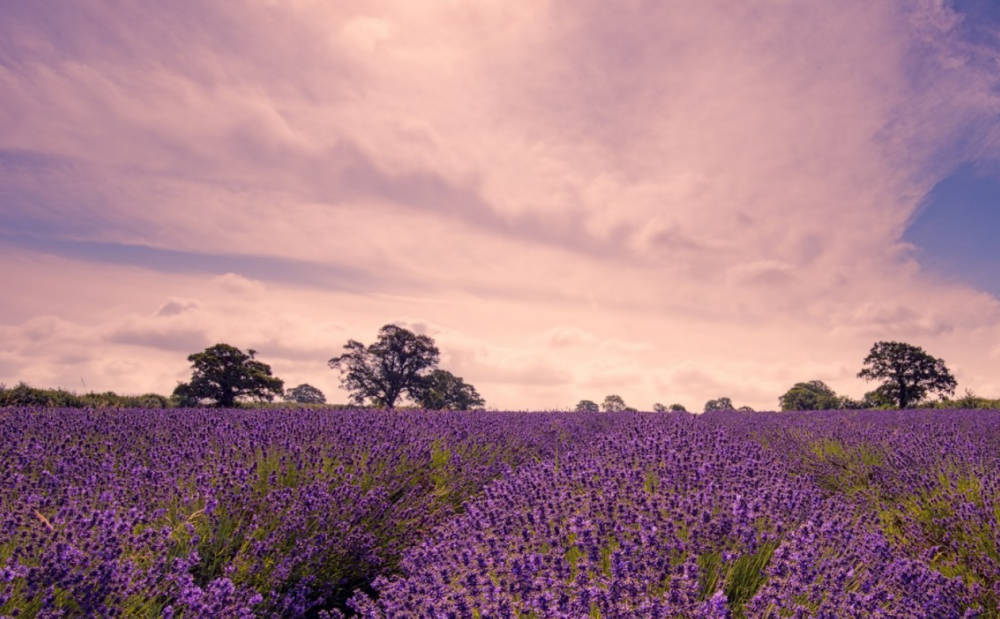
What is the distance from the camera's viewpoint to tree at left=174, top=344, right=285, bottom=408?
24156 mm

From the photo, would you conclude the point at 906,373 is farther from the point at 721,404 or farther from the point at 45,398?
the point at 45,398

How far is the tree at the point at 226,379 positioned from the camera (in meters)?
24.2

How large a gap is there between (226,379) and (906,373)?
31486 mm

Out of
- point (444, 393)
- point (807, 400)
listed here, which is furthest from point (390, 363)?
point (807, 400)

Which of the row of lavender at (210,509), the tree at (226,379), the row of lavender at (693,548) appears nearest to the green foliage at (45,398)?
the row of lavender at (210,509)

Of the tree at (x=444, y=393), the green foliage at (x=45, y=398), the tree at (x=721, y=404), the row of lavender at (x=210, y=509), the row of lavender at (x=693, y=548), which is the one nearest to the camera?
the row of lavender at (x=693, y=548)

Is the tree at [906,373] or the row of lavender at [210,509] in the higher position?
the tree at [906,373]

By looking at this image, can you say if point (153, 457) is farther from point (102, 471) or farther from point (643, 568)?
point (643, 568)

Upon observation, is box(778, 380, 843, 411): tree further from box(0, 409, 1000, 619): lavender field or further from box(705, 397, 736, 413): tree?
box(0, 409, 1000, 619): lavender field

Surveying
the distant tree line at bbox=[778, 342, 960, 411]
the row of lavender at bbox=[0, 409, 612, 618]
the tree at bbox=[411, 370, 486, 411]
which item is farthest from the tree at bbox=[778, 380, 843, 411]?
the row of lavender at bbox=[0, 409, 612, 618]

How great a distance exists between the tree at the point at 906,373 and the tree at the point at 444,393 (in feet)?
68.2

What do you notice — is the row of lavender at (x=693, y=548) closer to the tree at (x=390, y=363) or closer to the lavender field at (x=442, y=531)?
the lavender field at (x=442, y=531)

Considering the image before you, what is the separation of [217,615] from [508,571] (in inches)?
41.6

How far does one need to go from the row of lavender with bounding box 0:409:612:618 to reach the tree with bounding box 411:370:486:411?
2460cm
